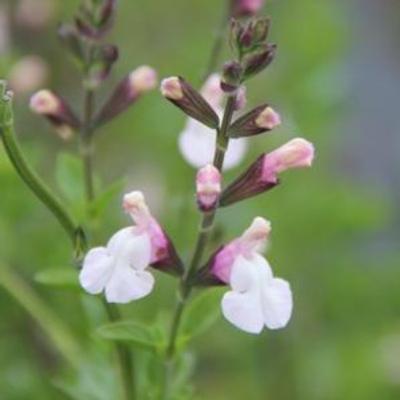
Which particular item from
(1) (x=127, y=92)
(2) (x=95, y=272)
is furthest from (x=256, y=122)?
(1) (x=127, y=92)

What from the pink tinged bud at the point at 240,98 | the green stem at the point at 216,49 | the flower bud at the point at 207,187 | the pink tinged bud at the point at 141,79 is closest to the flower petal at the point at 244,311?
the flower bud at the point at 207,187

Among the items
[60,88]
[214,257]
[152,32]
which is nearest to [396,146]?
[152,32]

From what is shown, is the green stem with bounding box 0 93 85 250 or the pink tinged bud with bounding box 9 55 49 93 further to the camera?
the pink tinged bud with bounding box 9 55 49 93

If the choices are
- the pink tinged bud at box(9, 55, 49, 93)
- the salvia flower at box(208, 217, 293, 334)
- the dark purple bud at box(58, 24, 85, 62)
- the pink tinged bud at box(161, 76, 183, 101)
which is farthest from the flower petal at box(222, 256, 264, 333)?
the pink tinged bud at box(9, 55, 49, 93)

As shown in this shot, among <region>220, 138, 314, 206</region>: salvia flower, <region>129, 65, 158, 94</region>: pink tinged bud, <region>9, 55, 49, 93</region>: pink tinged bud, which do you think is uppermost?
<region>129, 65, 158, 94</region>: pink tinged bud

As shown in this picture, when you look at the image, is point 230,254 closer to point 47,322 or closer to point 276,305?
point 276,305

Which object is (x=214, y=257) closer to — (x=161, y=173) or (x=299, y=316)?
(x=299, y=316)

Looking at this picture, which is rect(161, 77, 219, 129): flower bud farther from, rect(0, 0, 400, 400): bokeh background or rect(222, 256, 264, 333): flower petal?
rect(0, 0, 400, 400): bokeh background
